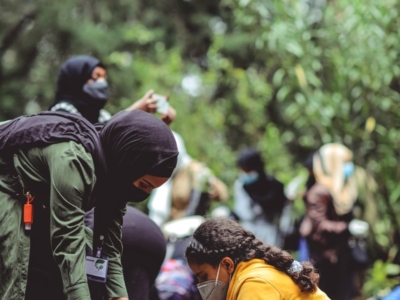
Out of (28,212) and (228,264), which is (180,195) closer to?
(228,264)

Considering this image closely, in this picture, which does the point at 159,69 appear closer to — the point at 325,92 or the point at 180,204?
the point at 325,92

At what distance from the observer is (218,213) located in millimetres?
6484

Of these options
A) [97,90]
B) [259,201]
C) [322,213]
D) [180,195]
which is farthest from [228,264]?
[259,201]

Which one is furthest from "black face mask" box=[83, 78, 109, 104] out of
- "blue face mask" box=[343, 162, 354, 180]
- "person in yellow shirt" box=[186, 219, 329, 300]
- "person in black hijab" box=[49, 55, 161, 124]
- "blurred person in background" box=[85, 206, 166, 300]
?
"blue face mask" box=[343, 162, 354, 180]

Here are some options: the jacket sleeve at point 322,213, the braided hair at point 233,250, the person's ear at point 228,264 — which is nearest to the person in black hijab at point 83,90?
the braided hair at point 233,250

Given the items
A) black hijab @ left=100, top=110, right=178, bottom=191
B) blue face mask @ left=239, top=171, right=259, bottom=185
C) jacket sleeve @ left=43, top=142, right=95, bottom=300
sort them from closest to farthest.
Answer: jacket sleeve @ left=43, top=142, right=95, bottom=300, black hijab @ left=100, top=110, right=178, bottom=191, blue face mask @ left=239, top=171, right=259, bottom=185

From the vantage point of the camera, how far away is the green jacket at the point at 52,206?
103 inches

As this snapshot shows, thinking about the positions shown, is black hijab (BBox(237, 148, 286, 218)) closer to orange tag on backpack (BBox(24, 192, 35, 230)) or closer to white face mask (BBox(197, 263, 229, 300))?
white face mask (BBox(197, 263, 229, 300))

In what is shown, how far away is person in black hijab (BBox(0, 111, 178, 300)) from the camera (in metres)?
2.62

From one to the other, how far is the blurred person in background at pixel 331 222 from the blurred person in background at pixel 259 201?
27 cm

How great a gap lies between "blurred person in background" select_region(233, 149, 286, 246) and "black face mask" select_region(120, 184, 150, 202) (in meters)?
3.46

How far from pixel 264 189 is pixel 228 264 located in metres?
3.24

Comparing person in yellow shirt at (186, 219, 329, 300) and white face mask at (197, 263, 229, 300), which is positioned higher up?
person in yellow shirt at (186, 219, 329, 300)

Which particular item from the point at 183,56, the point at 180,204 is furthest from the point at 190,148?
the point at 183,56
